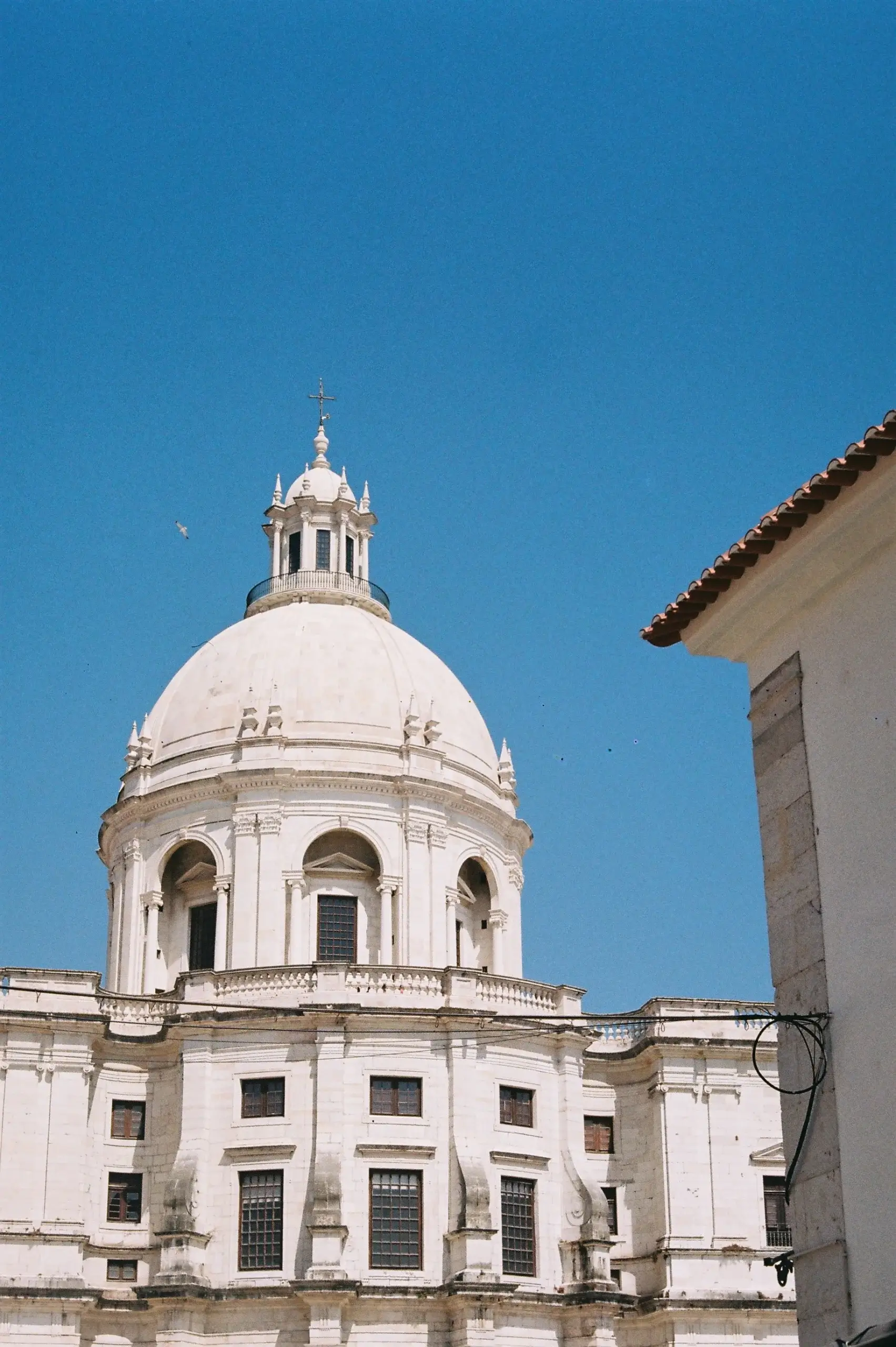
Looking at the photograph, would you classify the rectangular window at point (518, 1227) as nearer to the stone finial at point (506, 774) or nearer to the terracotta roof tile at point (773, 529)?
the stone finial at point (506, 774)

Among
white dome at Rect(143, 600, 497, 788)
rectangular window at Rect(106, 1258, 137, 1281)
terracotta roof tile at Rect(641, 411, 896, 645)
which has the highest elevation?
white dome at Rect(143, 600, 497, 788)

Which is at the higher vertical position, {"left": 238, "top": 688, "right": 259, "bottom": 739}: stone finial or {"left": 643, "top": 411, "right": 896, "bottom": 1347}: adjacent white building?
{"left": 238, "top": 688, "right": 259, "bottom": 739}: stone finial

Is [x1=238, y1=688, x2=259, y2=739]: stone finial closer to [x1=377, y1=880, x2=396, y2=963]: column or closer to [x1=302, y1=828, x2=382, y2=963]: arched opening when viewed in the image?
[x1=302, y1=828, x2=382, y2=963]: arched opening

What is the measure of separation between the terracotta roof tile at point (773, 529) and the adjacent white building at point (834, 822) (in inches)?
0.8

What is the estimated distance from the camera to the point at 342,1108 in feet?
158

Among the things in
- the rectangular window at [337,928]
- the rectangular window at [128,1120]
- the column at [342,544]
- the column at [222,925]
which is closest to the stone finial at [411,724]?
the rectangular window at [337,928]

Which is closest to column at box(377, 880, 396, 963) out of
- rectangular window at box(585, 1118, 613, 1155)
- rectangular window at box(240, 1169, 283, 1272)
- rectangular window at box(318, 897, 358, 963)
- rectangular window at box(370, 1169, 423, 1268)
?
rectangular window at box(318, 897, 358, 963)

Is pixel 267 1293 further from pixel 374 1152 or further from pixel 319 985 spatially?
pixel 319 985

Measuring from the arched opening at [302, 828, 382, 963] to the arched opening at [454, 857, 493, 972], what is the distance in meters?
3.09

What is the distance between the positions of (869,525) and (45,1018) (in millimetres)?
35700

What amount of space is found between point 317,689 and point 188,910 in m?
7.80

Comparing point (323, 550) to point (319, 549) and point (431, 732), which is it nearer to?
point (319, 549)

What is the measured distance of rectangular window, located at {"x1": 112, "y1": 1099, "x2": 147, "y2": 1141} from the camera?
50.1 metres

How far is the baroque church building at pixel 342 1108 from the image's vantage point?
153 ft
